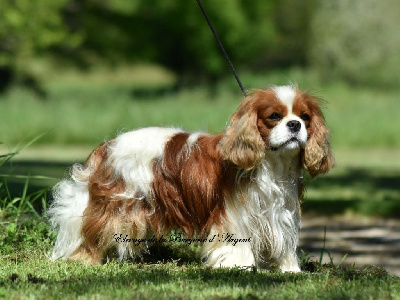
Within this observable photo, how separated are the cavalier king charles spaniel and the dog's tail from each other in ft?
0.18

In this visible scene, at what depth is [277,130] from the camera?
4.95 metres

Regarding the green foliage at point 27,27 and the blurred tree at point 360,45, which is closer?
the green foliage at point 27,27

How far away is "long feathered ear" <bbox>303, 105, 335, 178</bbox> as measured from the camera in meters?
5.14

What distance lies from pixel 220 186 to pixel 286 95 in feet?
2.65

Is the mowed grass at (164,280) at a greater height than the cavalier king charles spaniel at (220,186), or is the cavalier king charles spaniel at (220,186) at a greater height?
the cavalier king charles spaniel at (220,186)

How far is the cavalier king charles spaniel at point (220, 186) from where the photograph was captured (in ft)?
16.7

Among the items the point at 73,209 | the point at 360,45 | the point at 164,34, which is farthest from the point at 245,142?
the point at 164,34

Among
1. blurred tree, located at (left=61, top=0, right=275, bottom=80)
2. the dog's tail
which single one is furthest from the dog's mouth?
blurred tree, located at (left=61, top=0, right=275, bottom=80)

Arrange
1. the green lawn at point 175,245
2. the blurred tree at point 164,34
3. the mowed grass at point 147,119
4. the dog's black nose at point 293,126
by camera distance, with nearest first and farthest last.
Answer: the green lawn at point 175,245, the dog's black nose at point 293,126, the mowed grass at point 147,119, the blurred tree at point 164,34

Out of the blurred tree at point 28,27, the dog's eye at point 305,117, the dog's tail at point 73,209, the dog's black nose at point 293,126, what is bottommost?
the dog's tail at point 73,209

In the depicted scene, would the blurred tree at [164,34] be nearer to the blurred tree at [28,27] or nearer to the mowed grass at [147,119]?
the blurred tree at [28,27]

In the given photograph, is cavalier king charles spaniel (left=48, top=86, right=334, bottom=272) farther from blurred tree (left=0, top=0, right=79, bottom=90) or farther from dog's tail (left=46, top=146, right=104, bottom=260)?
blurred tree (left=0, top=0, right=79, bottom=90)

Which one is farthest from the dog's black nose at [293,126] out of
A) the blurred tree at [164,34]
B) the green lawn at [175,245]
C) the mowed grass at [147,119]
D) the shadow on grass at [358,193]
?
the blurred tree at [164,34]

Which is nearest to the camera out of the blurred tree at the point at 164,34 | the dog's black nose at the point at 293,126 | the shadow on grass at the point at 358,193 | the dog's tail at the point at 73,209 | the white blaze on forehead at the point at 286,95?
the dog's black nose at the point at 293,126
